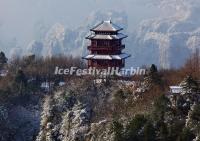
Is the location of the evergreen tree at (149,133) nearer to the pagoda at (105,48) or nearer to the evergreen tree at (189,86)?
the evergreen tree at (189,86)

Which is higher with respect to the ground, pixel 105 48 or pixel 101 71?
pixel 105 48

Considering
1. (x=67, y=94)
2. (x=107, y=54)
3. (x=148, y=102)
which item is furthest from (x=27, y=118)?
(x=148, y=102)

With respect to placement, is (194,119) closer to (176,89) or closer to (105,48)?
(176,89)

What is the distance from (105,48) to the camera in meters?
41.0

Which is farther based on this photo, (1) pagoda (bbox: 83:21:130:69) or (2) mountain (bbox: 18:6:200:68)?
(2) mountain (bbox: 18:6:200:68)

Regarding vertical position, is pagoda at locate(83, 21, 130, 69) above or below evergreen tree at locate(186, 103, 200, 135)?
above

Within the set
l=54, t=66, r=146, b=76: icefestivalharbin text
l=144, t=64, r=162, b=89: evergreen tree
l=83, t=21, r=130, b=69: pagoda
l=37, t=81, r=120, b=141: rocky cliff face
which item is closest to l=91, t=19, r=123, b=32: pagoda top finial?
l=83, t=21, r=130, b=69: pagoda

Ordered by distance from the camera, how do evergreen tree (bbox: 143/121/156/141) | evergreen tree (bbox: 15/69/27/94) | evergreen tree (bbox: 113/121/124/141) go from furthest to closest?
evergreen tree (bbox: 15/69/27/94) < evergreen tree (bbox: 113/121/124/141) < evergreen tree (bbox: 143/121/156/141)

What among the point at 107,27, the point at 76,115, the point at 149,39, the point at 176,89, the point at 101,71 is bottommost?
the point at 76,115

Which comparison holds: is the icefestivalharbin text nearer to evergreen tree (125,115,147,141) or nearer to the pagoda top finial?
the pagoda top finial

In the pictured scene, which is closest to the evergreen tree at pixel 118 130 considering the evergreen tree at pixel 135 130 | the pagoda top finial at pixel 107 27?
the evergreen tree at pixel 135 130

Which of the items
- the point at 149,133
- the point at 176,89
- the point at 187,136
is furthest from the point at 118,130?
the point at 176,89

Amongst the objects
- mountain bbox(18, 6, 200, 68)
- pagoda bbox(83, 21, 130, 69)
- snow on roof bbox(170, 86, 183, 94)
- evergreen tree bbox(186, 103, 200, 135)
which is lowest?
evergreen tree bbox(186, 103, 200, 135)

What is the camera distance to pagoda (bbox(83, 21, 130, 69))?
Answer: 41031 millimetres
